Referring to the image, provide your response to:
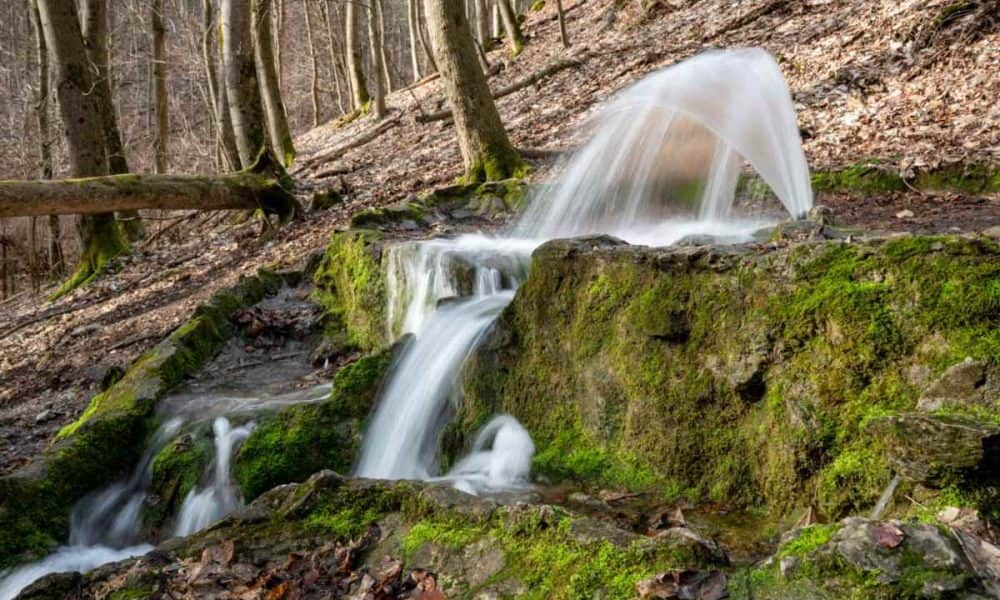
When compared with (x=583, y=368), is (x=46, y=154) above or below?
above

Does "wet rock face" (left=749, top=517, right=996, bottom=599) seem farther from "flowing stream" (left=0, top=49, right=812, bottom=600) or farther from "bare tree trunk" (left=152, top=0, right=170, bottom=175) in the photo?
"bare tree trunk" (left=152, top=0, right=170, bottom=175)

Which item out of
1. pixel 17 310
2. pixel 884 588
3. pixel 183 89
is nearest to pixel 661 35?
pixel 17 310

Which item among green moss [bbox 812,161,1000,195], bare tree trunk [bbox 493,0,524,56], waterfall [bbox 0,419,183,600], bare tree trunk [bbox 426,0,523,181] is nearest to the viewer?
waterfall [bbox 0,419,183,600]

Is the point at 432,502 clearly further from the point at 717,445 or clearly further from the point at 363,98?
the point at 363,98

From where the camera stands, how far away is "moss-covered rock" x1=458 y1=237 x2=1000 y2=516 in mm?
3230

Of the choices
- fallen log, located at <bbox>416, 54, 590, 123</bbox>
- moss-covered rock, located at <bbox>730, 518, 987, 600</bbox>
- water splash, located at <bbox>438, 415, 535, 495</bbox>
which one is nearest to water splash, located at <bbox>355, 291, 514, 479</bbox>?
water splash, located at <bbox>438, 415, 535, 495</bbox>

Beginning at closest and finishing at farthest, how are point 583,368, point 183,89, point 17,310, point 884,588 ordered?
point 884,588, point 583,368, point 17,310, point 183,89

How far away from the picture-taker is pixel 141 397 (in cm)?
595

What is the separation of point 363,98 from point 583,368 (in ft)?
62.2

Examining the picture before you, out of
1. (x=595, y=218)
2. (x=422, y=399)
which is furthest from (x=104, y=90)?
(x=422, y=399)

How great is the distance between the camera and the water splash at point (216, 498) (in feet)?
16.1

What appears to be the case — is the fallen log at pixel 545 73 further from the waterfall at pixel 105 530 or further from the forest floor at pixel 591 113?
the waterfall at pixel 105 530

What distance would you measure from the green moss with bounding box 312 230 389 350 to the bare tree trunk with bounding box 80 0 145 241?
567cm

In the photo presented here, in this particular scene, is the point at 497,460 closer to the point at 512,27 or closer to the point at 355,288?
the point at 355,288
